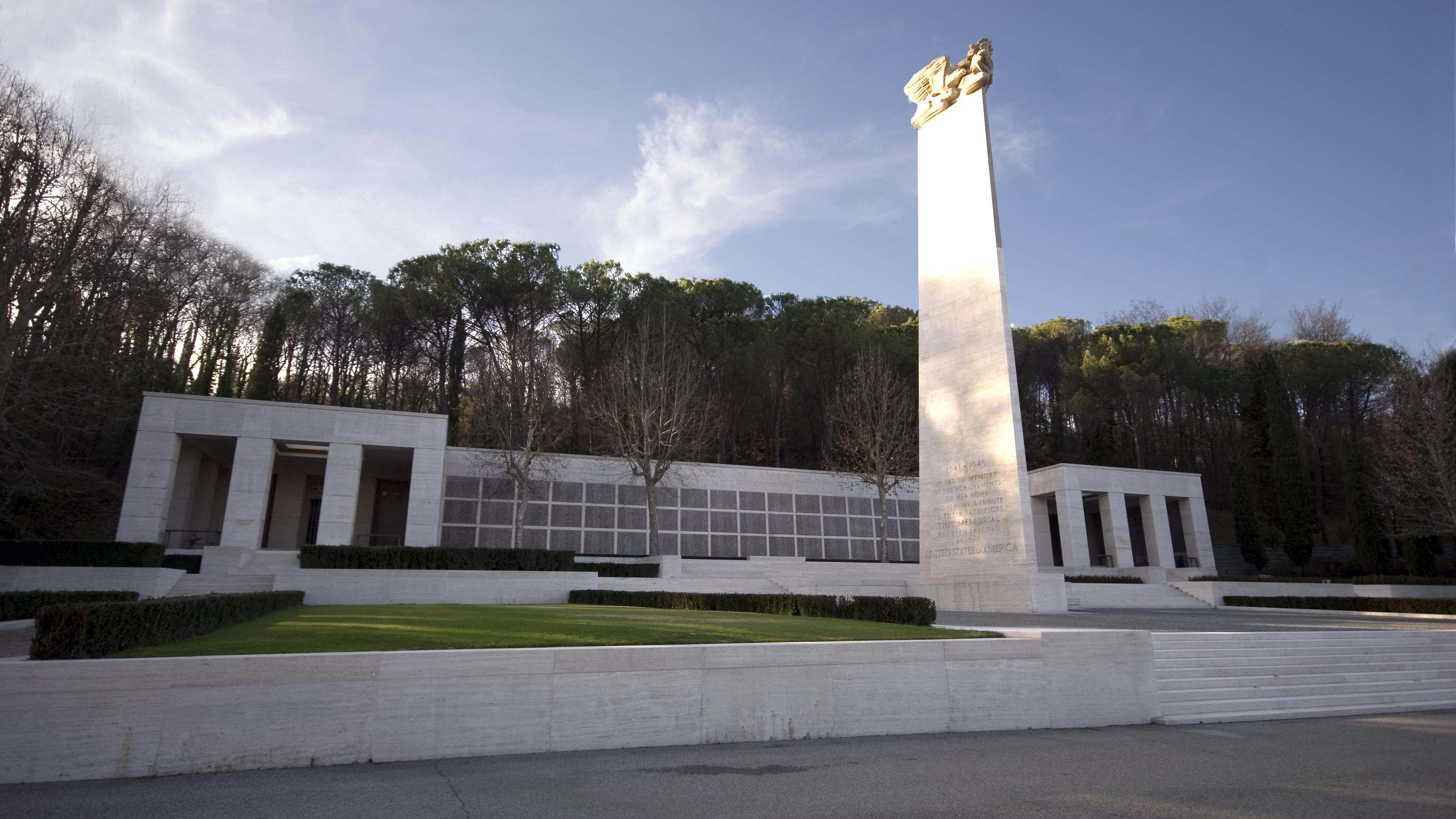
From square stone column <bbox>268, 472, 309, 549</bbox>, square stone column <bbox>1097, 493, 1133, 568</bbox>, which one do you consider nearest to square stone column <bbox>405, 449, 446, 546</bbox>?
square stone column <bbox>268, 472, 309, 549</bbox>

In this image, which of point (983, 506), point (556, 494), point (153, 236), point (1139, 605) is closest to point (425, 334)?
point (556, 494)

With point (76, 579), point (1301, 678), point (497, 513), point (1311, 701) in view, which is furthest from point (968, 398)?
point (76, 579)

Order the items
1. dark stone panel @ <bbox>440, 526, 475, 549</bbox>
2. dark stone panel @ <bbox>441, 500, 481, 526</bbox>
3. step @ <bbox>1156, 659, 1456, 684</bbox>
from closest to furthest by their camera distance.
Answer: step @ <bbox>1156, 659, 1456, 684</bbox>
dark stone panel @ <bbox>440, 526, 475, 549</bbox>
dark stone panel @ <bbox>441, 500, 481, 526</bbox>

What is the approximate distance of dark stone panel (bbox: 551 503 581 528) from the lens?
30.7 meters

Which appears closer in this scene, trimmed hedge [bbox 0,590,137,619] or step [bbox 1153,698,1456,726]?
step [bbox 1153,698,1456,726]

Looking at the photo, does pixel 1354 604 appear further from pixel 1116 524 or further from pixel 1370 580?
pixel 1116 524

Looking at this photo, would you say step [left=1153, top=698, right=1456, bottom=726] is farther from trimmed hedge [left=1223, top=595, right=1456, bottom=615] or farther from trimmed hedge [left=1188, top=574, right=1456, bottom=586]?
trimmed hedge [left=1188, top=574, right=1456, bottom=586]

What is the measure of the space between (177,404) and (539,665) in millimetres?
23653

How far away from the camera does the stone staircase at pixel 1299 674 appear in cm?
991

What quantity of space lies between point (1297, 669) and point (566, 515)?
80.5 feet

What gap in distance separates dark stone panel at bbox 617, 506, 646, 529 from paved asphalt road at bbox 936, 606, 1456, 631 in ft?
49.6

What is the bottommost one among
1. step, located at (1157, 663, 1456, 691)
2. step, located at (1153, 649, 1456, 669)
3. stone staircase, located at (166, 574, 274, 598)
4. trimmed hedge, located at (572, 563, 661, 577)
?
step, located at (1157, 663, 1456, 691)

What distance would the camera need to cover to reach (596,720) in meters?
7.18

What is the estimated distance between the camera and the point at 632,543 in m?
31.8
